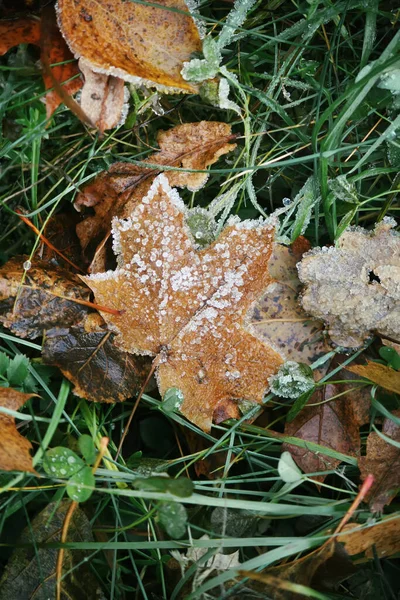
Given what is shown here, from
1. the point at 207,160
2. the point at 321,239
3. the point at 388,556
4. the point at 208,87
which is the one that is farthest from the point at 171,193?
the point at 388,556

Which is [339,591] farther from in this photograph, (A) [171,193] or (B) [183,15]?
(B) [183,15]

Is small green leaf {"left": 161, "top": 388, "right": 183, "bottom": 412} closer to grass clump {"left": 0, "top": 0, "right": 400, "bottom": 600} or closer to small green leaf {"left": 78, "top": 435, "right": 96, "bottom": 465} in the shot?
grass clump {"left": 0, "top": 0, "right": 400, "bottom": 600}

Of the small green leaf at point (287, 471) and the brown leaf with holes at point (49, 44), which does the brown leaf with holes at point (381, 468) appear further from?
the brown leaf with holes at point (49, 44)

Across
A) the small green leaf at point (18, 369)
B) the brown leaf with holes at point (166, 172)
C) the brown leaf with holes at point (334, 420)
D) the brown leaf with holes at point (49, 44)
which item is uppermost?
the brown leaf with holes at point (49, 44)

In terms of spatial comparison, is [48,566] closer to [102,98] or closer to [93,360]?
[93,360]

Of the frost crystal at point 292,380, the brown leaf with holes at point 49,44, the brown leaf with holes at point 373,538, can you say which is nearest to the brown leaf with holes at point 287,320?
the frost crystal at point 292,380

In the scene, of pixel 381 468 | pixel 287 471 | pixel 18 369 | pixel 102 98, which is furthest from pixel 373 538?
pixel 102 98

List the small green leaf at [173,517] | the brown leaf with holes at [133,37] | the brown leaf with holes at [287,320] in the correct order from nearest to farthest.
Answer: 1. the small green leaf at [173,517]
2. the brown leaf with holes at [133,37]
3. the brown leaf with holes at [287,320]

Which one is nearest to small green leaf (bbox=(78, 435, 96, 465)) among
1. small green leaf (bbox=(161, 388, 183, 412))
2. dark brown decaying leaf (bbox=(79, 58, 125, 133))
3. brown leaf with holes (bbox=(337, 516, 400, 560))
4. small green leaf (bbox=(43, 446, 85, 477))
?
small green leaf (bbox=(43, 446, 85, 477))
